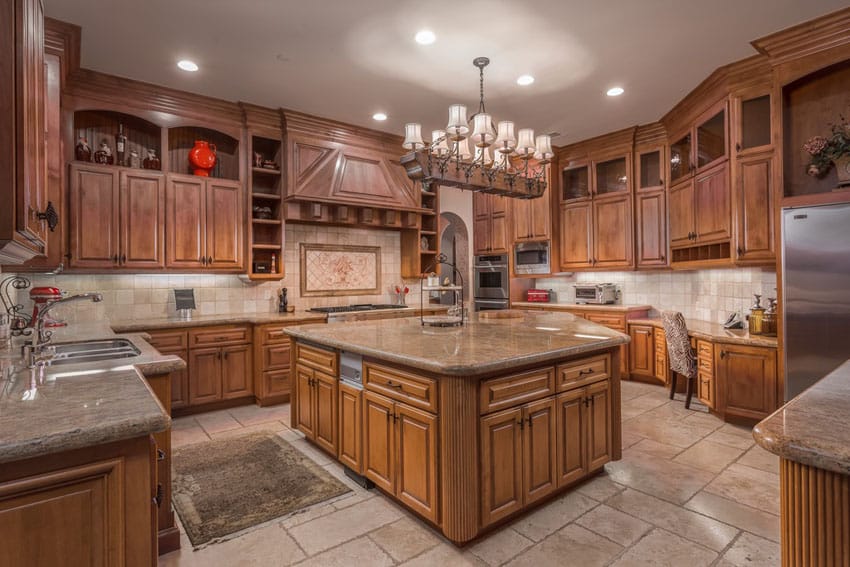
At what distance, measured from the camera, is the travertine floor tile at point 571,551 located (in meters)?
2.01

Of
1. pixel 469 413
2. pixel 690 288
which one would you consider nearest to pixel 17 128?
pixel 469 413

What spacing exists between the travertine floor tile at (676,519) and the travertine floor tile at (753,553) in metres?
0.04

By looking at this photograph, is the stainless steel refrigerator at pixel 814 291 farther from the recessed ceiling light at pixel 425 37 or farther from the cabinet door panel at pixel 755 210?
the recessed ceiling light at pixel 425 37

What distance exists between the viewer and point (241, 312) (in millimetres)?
4891

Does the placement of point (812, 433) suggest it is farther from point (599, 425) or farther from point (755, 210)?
point (755, 210)

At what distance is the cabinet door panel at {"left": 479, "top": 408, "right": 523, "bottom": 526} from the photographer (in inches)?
83.4

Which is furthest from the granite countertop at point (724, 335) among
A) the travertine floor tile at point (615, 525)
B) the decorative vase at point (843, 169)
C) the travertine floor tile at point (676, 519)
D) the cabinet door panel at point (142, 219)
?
the cabinet door panel at point (142, 219)

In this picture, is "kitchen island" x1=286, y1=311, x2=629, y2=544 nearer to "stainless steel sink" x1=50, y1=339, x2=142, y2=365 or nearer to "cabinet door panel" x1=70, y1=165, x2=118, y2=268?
"stainless steel sink" x1=50, y1=339, x2=142, y2=365

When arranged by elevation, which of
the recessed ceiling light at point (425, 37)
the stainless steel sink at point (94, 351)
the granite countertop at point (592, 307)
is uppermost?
the recessed ceiling light at point (425, 37)

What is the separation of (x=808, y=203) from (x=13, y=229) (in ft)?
14.9

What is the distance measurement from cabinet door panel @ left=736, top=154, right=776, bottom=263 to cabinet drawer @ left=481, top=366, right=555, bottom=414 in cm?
255

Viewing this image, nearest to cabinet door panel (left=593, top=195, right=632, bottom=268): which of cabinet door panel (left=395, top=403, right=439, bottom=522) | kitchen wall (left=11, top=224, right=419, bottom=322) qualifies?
kitchen wall (left=11, top=224, right=419, bottom=322)

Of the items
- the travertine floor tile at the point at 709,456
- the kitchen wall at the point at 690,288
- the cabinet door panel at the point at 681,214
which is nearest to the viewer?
the travertine floor tile at the point at 709,456

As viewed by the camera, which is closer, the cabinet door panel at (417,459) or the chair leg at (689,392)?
the cabinet door panel at (417,459)
